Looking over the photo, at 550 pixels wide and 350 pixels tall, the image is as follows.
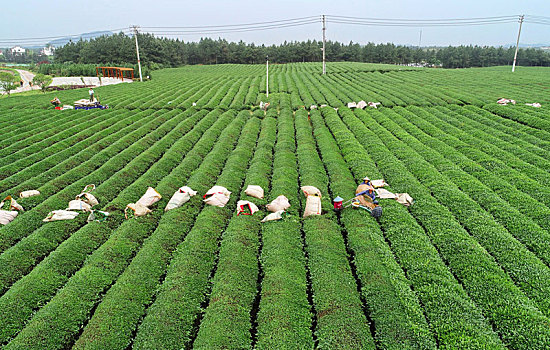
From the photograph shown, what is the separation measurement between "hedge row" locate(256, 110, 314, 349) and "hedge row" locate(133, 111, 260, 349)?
189cm

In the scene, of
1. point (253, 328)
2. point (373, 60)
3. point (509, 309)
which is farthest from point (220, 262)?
point (373, 60)

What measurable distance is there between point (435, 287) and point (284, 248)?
16.3 ft

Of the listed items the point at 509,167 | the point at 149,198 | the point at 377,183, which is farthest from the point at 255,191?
the point at 509,167

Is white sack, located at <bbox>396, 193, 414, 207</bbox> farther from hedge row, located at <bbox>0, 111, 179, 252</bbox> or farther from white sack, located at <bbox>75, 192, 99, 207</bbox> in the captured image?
hedge row, located at <bbox>0, 111, 179, 252</bbox>

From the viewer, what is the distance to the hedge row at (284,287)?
859 centimetres

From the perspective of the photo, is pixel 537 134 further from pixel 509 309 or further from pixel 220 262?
pixel 220 262

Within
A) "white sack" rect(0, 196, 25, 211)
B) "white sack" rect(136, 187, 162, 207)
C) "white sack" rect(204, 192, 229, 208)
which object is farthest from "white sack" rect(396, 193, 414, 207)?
"white sack" rect(0, 196, 25, 211)

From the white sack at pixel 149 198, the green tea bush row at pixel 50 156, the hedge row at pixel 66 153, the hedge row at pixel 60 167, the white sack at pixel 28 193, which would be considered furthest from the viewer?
the green tea bush row at pixel 50 156

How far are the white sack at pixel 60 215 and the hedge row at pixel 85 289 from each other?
7.39 feet

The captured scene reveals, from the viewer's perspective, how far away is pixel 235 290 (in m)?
10.1

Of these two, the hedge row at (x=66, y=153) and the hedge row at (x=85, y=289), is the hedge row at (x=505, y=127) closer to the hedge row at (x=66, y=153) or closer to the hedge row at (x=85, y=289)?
the hedge row at (x=85, y=289)

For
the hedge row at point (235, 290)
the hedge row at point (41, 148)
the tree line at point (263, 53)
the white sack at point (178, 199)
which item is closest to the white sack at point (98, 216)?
the white sack at point (178, 199)

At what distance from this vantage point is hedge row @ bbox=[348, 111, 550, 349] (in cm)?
844

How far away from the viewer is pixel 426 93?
1607 inches
